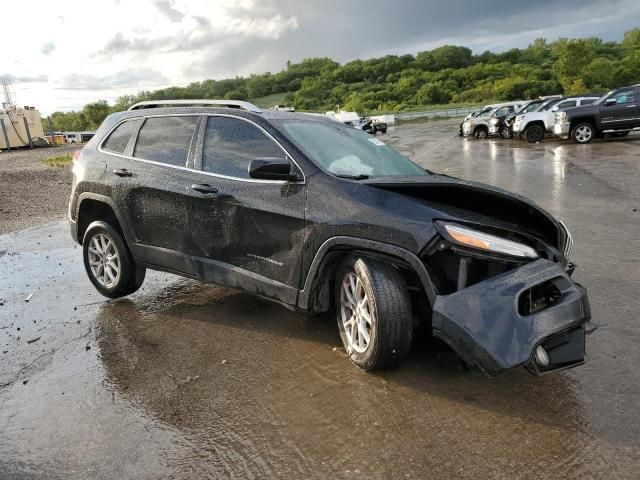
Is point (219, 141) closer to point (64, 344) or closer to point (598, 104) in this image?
point (64, 344)

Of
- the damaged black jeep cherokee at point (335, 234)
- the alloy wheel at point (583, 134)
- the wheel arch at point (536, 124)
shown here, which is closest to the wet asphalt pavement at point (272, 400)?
the damaged black jeep cherokee at point (335, 234)

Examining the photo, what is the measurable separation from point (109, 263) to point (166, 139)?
4.39ft

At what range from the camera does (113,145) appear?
5.20 metres

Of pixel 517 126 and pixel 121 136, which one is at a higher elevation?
pixel 121 136

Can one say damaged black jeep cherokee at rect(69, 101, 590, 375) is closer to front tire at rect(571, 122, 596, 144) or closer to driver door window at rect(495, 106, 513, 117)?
front tire at rect(571, 122, 596, 144)

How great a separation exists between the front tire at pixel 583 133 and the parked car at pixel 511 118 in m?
3.29

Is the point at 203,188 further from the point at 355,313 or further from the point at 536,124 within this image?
the point at 536,124

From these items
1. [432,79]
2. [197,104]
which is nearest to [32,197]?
[197,104]

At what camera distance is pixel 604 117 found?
18.5 meters

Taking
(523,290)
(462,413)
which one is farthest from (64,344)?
(523,290)

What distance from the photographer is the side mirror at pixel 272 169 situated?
3.64 m

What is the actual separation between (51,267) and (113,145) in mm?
2276

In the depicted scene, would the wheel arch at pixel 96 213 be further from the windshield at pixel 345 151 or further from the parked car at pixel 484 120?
the parked car at pixel 484 120

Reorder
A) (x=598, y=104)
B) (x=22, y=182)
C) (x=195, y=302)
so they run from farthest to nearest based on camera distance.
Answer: (x=598, y=104) < (x=22, y=182) < (x=195, y=302)
